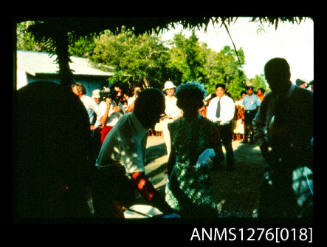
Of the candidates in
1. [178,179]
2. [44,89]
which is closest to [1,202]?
[44,89]

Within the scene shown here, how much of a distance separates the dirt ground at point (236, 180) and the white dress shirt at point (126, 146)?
8.15 ft

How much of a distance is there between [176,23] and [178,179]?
1410mm

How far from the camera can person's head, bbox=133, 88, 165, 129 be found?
7.12ft

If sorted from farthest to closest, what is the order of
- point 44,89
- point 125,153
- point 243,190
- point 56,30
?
point 243,190 < point 56,30 < point 125,153 < point 44,89

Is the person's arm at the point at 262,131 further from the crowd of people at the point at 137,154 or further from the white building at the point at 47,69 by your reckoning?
the white building at the point at 47,69

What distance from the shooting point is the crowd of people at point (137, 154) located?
1.96 metres

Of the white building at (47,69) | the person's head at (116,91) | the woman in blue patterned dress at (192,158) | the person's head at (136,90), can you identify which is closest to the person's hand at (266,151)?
the woman in blue patterned dress at (192,158)

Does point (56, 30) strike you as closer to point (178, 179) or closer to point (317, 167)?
point (178, 179)

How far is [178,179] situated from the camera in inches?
105

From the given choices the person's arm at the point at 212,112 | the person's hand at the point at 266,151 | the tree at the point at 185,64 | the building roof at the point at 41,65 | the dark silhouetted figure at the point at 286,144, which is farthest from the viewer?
the building roof at the point at 41,65

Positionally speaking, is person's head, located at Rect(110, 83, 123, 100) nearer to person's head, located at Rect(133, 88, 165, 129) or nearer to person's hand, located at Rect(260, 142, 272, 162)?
person's head, located at Rect(133, 88, 165, 129)

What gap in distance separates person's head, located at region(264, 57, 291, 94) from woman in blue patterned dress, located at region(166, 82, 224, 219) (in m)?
0.64

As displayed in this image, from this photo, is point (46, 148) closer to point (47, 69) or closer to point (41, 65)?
point (47, 69)

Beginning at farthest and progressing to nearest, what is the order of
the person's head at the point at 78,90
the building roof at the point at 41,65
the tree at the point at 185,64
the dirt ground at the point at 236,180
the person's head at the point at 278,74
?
the building roof at the point at 41,65 < the tree at the point at 185,64 < the person's head at the point at 78,90 < the dirt ground at the point at 236,180 < the person's head at the point at 278,74
